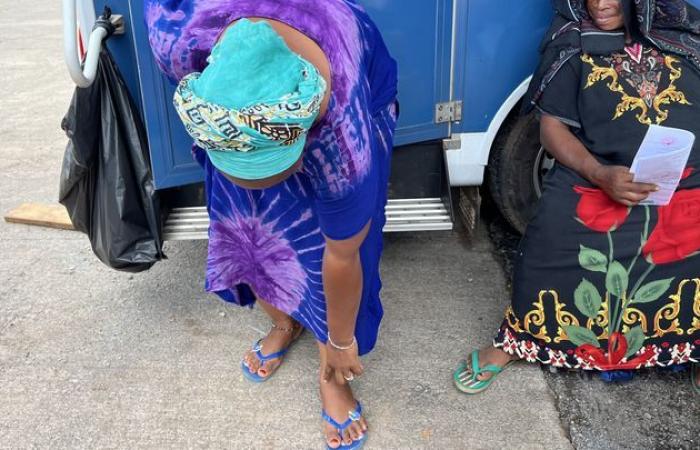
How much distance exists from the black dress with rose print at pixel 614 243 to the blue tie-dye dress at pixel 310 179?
1.99 feet

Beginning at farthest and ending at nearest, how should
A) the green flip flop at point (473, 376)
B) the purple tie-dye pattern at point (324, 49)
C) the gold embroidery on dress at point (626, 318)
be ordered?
1. the green flip flop at point (473, 376)
2. the gold embroidery on dress at point (626, 318)
3. the purple tie-dye pattern at point (324, 49)

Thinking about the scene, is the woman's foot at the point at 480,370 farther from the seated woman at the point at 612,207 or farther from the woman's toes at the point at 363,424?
the woman's toes at the point at 363,424

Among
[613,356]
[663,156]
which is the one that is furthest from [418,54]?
[613,356]

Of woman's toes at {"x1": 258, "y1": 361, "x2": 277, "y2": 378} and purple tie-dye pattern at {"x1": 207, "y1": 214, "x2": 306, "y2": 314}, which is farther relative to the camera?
woman's toes at {"x1": 258, "y1": 361, "x2": 277, "y2": 378}

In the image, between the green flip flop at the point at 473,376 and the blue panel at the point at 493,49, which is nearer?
the green flip flop at the point at 473,376

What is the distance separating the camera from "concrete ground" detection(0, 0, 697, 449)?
2.11 metres

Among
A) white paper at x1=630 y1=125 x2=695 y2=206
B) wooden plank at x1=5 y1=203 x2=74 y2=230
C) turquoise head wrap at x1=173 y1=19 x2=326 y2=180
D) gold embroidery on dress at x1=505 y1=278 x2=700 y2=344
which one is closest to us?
turquoise head wrap at x1=173 y1=19 x2=326 y2=180

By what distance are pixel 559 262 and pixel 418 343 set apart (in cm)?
64

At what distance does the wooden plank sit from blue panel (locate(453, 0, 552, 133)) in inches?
83.5

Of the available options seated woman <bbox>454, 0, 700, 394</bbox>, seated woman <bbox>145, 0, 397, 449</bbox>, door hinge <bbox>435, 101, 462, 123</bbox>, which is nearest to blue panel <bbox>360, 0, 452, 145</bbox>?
door hinge <bbox>435, 101, 462, 123</bbox>

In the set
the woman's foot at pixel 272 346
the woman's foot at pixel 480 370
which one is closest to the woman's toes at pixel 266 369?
the woman's foot at pixel 272 346

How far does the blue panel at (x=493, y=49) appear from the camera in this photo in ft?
7.94

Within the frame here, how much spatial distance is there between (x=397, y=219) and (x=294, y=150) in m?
1.47

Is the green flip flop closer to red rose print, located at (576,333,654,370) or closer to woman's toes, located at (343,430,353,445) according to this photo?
red rose print, located at (576,333,654,370)
